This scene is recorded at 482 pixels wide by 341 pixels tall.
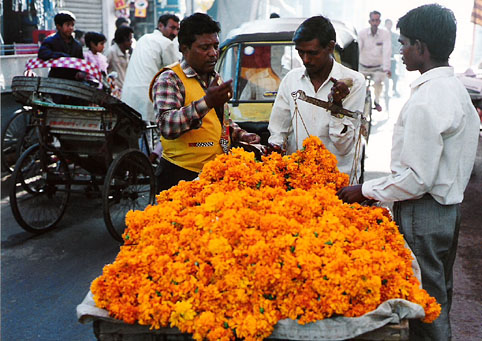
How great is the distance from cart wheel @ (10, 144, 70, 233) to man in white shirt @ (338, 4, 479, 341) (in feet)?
13.1

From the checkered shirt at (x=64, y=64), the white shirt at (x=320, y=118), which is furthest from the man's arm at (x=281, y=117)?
the checkered shirt at (x=64, y=64)

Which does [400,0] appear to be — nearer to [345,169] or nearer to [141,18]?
[141,18]

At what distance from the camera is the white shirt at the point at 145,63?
7.42 m

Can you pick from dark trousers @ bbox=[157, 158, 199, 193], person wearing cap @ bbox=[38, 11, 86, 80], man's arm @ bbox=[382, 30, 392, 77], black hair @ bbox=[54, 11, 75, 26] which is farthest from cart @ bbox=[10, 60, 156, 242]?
man's arm @ bbox=[382, 30, 392, 77]

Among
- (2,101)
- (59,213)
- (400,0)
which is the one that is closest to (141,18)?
(2,101)

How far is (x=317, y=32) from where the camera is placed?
3.52 m

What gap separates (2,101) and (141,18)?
11.5m

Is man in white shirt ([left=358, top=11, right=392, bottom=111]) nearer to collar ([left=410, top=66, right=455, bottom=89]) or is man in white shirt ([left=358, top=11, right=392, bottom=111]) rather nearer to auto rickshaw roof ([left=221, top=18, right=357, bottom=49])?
auto rickshaw roof ([left=221, top=18, right=357, bottom=49])

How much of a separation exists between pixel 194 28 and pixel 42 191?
336 cm

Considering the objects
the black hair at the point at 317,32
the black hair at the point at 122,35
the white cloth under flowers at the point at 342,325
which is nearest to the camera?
the white cloth under flowers at the point at 342,325

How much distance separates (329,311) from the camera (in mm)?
1938

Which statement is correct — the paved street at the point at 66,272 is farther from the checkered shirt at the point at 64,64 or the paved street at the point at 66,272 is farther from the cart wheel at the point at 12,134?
the checkered shirt at the point at 64,64

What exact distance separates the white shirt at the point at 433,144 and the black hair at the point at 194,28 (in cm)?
142

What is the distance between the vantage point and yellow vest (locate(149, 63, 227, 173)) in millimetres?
3635
